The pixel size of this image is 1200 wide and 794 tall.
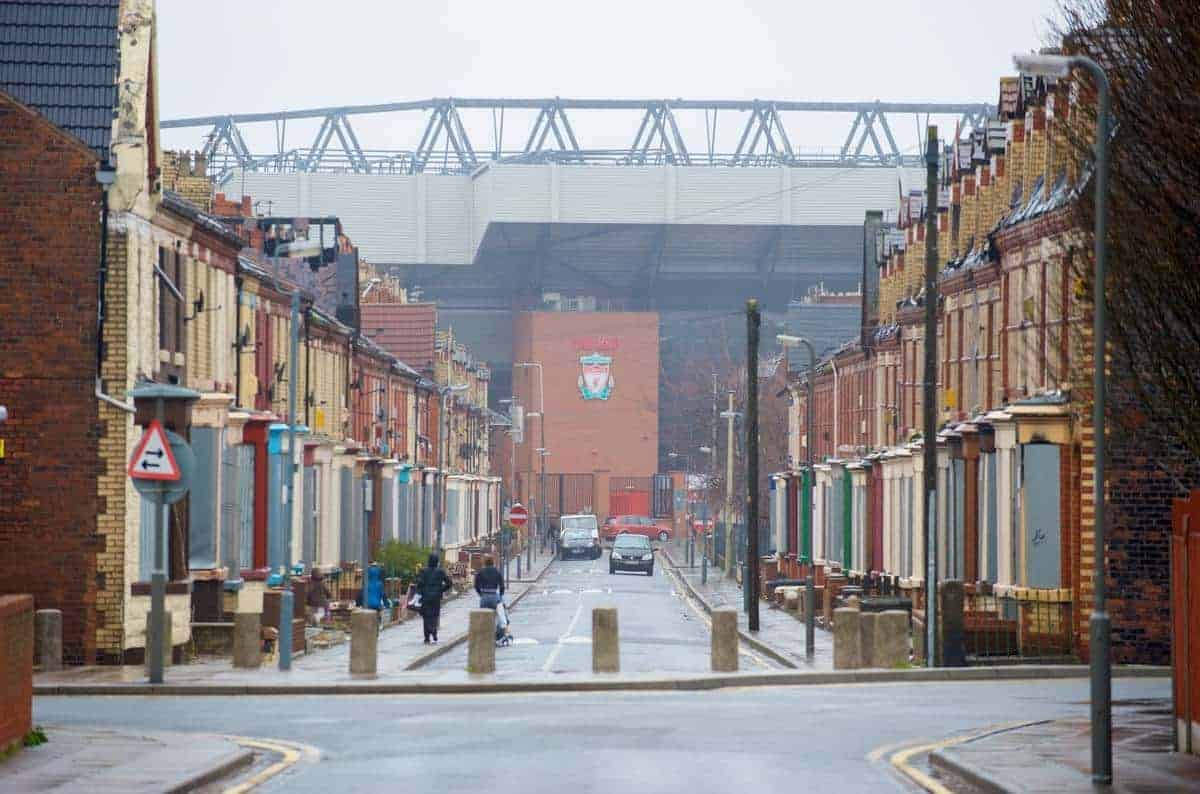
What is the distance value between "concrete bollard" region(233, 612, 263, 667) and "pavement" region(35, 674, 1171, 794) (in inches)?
172

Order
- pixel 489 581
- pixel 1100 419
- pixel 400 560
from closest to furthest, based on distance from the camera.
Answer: pixel 1100 419, pixel 489 581, pixel 400 560

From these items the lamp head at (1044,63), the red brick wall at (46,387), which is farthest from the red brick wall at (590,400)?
the lamp head at (1044,63)

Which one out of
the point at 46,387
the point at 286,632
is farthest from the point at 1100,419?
the point at 46,387

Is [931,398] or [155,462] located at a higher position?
[931,398]

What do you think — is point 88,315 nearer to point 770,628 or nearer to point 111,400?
point 111,400

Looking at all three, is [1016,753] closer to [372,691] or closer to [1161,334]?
[1161,334]

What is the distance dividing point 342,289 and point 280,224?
3.56m

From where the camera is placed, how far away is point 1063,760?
67.3ft

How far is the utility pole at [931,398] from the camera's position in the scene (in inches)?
1459

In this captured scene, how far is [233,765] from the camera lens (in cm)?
1995

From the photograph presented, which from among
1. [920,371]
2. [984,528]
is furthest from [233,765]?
[920,371]

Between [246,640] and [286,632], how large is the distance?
863 millimetres

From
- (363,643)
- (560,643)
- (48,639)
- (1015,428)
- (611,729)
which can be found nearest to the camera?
(611,729)

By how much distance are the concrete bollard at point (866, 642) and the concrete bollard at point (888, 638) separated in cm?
25
